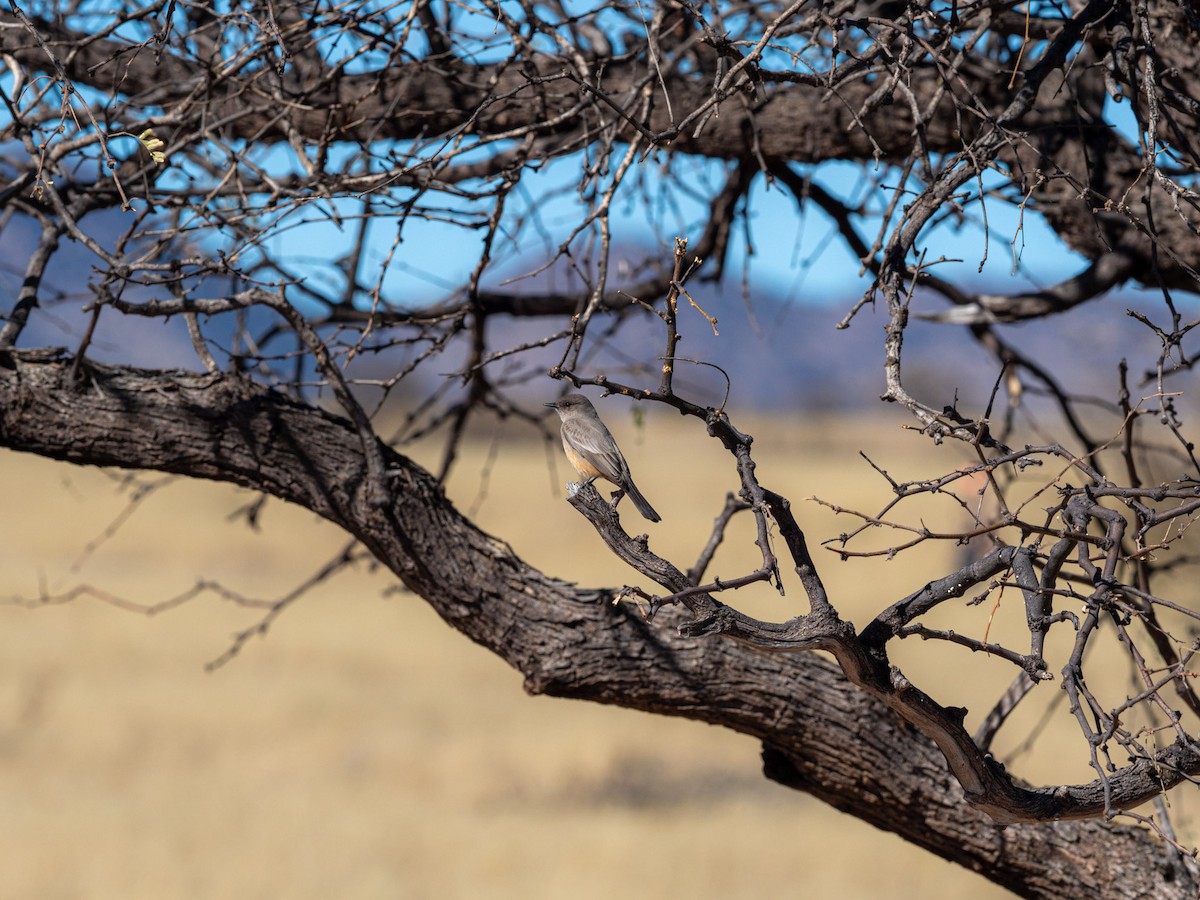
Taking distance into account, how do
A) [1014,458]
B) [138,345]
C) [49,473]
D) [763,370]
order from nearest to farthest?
[1014,458], [49,473], [138,345], [763,370]

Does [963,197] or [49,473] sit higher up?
[49,473]

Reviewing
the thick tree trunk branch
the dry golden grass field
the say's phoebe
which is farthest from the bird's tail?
the dry golden grass field

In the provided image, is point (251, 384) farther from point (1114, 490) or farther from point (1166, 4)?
point (1166, 4)

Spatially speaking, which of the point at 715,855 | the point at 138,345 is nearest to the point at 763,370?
the point at 138,345

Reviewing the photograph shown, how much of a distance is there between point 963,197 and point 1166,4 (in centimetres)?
133

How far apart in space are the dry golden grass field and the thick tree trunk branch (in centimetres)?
127

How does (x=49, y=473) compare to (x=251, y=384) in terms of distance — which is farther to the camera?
(x=49, y=473)

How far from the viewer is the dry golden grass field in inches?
438

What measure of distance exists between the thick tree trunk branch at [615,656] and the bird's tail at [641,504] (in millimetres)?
302

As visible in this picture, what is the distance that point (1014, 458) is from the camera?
2301 mm

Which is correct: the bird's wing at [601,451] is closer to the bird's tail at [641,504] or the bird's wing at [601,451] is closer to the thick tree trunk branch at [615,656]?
the bird's tail at [641,504]

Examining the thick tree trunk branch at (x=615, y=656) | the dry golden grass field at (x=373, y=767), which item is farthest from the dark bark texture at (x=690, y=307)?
the dry golden grass field at (x=373, y=767)

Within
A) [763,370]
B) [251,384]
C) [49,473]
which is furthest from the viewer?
[763,370]

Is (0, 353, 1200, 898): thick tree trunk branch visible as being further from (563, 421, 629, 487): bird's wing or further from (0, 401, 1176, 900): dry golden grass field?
(0, 401, 1176, 900): dry golden grass field
